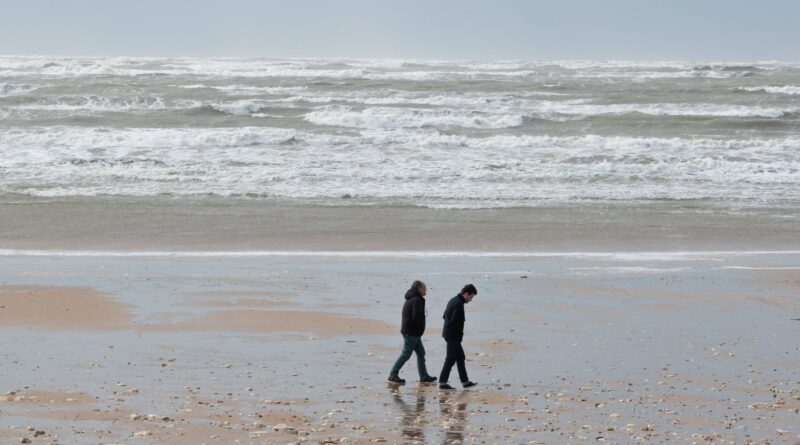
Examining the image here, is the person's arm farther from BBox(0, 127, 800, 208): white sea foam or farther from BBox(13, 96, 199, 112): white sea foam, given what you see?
BBox(13, 96, 199, 112): white sea foam

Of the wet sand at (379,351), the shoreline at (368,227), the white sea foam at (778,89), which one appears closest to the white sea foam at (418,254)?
the shoreline at (368,227)

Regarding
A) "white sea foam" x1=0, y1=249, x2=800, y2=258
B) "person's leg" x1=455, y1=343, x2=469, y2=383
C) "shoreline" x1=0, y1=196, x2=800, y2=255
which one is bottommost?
"person's leg" x1=455, y1=343, x2=469, y2=383

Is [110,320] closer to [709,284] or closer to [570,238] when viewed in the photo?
[709,284]

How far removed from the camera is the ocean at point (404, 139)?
2720 cm

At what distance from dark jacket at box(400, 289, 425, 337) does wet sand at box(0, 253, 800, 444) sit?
59 centimetres

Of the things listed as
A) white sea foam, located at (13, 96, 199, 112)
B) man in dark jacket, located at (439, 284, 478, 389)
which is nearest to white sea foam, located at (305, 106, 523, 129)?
white sea foam, located at (13, 96, 199, 112)

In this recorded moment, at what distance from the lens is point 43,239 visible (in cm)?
2058

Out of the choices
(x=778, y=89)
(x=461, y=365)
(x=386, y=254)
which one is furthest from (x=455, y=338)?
(x=778, y=89)

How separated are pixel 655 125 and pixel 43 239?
2511 cm

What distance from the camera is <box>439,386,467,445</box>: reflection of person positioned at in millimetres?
9188

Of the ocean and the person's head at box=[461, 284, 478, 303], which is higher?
the ocean

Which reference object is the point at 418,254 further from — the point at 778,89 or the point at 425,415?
the point at 778,89

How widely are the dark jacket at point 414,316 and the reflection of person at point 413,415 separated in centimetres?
61

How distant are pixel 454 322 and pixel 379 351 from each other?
141 centimetres
